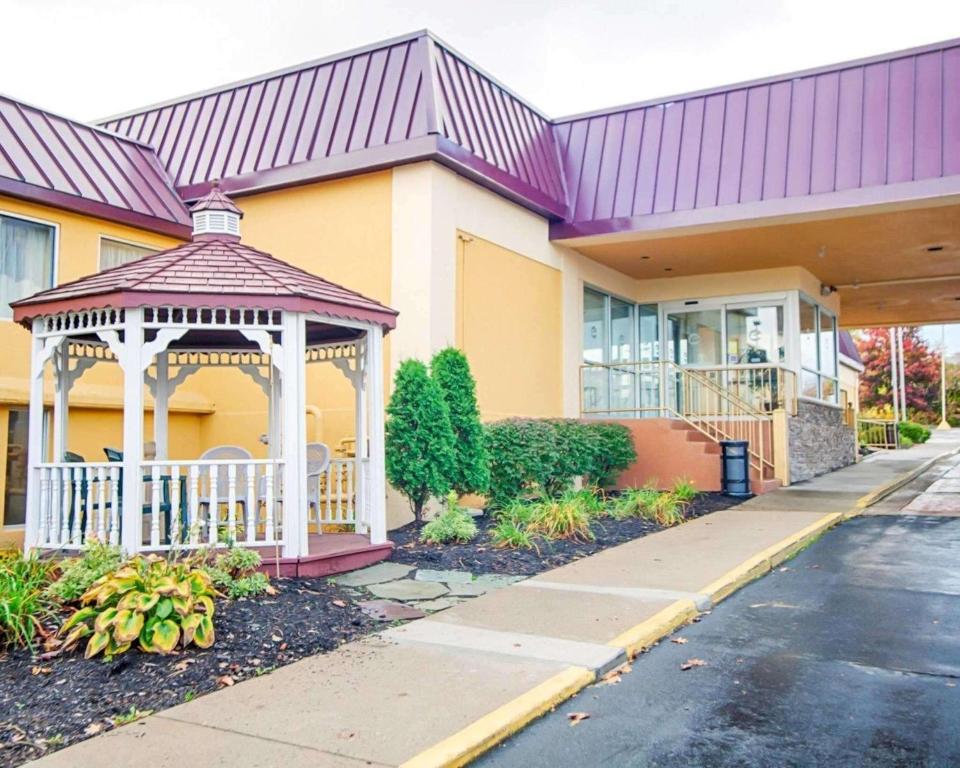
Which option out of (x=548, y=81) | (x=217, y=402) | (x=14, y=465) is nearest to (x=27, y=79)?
(x=548, y=81)

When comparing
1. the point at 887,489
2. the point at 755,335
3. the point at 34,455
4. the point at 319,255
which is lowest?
the point at 887,489

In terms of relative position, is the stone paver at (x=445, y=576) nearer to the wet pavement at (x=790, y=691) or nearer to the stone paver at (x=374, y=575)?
the stone paver at (x=374, y=575)

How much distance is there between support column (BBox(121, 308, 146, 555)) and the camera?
7562 millimetres

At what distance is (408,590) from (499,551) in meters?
1.87

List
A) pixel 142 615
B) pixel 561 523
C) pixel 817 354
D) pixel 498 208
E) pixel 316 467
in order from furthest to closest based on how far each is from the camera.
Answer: pixel 817 354, pixel 498 208, pixel 561 523, pixel 316 467, pixel 142 615

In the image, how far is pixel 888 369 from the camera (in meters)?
47.4

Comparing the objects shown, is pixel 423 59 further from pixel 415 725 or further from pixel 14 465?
pixel 415 725

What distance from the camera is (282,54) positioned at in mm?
23906

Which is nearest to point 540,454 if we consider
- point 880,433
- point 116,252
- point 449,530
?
point 449,530

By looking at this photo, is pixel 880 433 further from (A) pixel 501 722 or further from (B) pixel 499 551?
(A) pixel 501 722

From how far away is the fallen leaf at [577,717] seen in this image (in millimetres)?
4520

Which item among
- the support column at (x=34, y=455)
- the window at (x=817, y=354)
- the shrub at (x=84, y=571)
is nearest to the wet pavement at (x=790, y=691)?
the shrub at (x=84, y=571)

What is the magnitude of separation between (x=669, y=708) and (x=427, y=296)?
25.1 ft

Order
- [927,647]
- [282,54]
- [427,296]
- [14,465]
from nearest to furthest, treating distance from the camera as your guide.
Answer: [927,647] < [14,465] < [427,296] < [282,54]
